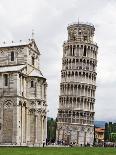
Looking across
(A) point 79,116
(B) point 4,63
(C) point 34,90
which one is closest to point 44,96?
(C) point 34,90

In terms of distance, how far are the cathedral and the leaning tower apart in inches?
1050

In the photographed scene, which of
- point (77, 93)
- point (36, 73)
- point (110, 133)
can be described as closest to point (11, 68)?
point (36, 73)

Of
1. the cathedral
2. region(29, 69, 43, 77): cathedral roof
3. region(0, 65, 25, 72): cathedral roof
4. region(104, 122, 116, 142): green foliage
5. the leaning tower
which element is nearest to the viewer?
the cathedral

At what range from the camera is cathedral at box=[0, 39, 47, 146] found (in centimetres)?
6781

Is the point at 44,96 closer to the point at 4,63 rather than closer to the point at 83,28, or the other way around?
the point at 4,63

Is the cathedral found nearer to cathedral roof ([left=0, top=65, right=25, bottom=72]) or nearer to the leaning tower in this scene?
cathedral roof ([left=0, top=65, right=25, bottom=72])

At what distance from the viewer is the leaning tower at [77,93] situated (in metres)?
103

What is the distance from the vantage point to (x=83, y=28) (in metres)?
110

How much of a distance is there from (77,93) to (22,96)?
34893mm

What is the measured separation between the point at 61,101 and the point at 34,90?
1316 inches

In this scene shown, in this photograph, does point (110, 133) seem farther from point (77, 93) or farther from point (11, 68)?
point (11, 68)

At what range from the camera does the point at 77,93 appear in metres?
103

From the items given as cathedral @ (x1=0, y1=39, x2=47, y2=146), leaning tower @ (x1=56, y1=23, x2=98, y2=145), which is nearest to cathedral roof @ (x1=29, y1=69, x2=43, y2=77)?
cathedral @ (x1=0, y1=39, x2=47, y2=146)

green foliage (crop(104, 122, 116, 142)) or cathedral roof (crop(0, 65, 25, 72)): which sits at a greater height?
cathedral roof (crop(0, 65, 25, 72))
